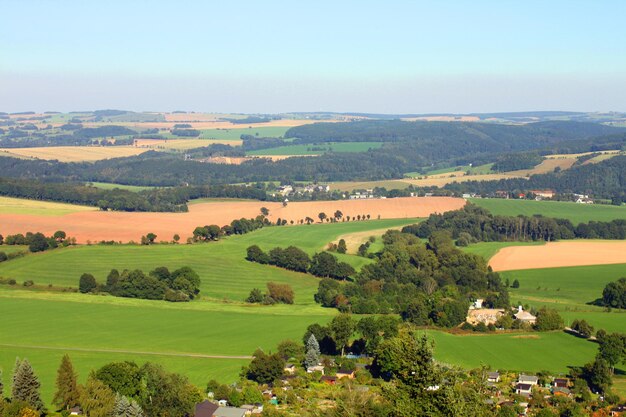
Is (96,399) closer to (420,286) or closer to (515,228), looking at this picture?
(420,286)

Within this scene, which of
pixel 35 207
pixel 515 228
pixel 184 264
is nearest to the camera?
pixel 184 264

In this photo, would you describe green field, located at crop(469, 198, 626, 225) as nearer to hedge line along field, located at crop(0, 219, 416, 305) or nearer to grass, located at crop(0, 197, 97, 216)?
hedge line along field, located at crop(0, 219, 416, 305)

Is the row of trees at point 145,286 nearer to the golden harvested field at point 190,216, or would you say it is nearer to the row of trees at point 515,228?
the golden harvested field at point 190,216

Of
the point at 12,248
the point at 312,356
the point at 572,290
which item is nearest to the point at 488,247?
the point at 572,290

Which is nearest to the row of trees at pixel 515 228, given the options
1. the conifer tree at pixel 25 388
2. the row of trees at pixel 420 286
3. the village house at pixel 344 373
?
the row of trees at pixel 420 286

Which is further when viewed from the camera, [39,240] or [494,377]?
[39,240]

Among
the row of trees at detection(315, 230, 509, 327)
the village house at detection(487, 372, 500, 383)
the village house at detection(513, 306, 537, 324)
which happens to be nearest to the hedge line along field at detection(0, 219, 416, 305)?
the row of trees at detection(315, 230, 509, 327)
